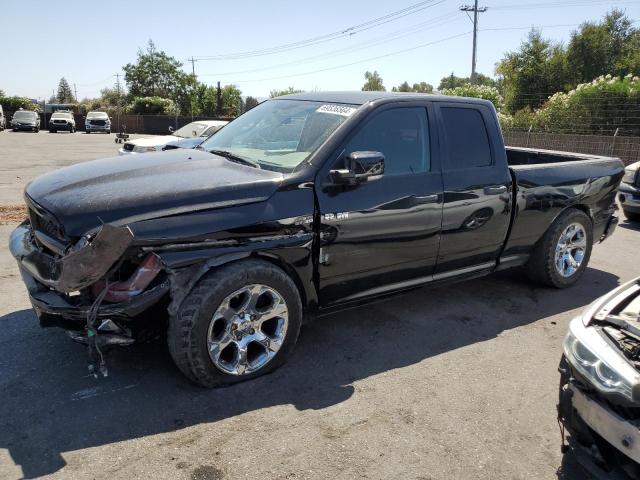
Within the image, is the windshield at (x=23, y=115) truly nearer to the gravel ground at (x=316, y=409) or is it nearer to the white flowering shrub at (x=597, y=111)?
the white flowering shrub at (x=597, y=111)

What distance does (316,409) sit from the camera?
10.7ft

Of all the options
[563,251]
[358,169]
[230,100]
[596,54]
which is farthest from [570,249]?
[230,100]

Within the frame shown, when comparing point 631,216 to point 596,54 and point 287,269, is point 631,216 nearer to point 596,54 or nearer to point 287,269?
point 287,269

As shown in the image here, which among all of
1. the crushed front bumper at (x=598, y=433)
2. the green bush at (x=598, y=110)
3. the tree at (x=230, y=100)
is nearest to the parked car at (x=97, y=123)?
the tree at (x=230, y=100)

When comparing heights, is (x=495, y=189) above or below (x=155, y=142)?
below

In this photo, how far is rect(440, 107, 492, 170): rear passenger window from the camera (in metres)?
4.48

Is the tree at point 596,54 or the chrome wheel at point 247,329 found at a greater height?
the tree at point 596,54

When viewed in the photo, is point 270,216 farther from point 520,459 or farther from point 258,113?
point 520,459

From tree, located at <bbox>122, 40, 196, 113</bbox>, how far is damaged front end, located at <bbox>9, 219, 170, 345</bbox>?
204 feet

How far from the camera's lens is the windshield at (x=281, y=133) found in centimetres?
390

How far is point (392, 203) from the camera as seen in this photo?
13.1 feet

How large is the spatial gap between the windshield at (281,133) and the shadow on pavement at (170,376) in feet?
4.67

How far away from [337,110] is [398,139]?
0.53 meters

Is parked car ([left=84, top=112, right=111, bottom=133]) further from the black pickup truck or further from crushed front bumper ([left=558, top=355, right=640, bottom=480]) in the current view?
crushed front bumper ([left=558, top=355, right=640, bottom=480])
